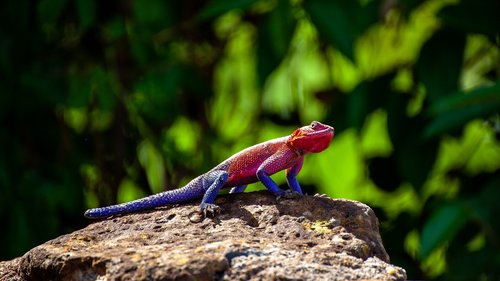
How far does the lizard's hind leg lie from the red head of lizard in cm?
27

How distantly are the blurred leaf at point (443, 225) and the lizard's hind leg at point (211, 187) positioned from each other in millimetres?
1611

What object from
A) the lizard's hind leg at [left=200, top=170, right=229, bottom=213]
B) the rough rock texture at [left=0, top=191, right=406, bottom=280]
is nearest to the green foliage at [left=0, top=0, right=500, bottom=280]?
the lizard's hind leg at [left=200, top=170, right=229, bottom=213]

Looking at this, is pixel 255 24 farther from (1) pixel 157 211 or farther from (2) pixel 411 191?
(1) pixel 157 211

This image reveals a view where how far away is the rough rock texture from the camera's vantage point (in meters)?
2.77

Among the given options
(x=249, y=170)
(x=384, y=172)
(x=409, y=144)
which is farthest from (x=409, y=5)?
(x=249, y=170)

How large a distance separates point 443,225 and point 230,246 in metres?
2.43

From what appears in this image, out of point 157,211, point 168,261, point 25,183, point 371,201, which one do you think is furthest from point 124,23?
point 168,261

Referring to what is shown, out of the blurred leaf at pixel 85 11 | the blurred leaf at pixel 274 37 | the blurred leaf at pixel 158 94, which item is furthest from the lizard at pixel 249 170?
the blurred leaf at pixel 158 94

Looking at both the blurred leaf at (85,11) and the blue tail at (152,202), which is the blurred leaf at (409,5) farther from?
the blue tail at (152,202)

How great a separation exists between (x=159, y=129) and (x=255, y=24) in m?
1.05

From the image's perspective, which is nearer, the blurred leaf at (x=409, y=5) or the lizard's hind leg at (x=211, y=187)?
the lizard's hind leg at (x=211, y=187)

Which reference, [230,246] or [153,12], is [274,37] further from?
[230,246]

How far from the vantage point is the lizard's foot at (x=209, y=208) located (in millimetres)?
3344

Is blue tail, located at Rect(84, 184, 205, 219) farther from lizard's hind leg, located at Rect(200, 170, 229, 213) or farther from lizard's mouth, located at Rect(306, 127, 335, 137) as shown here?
lizard's mouth, located at Rect(306, 127, 335, 137)
